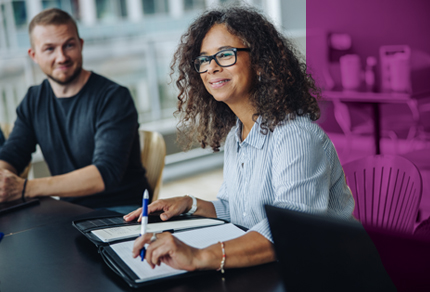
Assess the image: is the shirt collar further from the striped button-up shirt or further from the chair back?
the chair back

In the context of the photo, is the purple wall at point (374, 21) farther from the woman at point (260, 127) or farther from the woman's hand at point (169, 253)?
the woman's hand at point (169, 253)

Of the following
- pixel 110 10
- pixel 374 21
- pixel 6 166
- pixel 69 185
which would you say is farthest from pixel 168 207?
pixel 110 10

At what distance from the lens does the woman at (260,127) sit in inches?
46.8

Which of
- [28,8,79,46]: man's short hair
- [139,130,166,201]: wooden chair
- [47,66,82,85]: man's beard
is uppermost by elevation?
[28,8,79,46]: man's short hair

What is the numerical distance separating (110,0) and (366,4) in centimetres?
634

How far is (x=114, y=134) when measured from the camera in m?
2.05

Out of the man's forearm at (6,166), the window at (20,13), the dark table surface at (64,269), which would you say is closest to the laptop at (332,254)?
the dark table surface at (64,269)

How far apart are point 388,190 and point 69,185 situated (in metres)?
1.26

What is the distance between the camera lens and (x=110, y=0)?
27.9ft

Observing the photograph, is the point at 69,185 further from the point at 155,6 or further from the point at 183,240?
the point at 155,6

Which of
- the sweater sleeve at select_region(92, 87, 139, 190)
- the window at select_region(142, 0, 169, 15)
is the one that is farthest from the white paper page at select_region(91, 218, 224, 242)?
the window at select_region(142, 0, 169, 15)

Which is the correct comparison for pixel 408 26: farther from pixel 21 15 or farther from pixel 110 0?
pixel 110 0

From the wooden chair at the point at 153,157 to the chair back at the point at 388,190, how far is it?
0.98 meters

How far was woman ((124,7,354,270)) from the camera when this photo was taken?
3.90 ft
